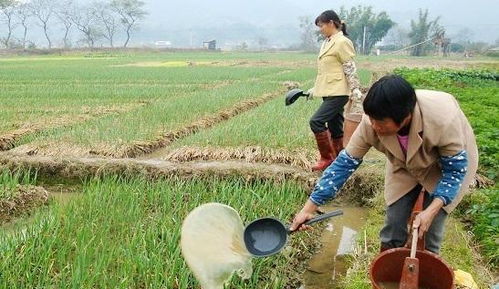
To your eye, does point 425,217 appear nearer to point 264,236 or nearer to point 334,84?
point 264,236

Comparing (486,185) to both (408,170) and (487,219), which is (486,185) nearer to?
(487,219)

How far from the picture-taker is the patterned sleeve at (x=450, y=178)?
7.62 ft

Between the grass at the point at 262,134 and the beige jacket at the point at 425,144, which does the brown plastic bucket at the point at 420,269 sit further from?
the grass at the point at 262,134

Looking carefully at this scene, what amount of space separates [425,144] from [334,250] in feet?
5.75

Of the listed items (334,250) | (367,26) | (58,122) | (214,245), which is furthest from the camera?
(367,26)

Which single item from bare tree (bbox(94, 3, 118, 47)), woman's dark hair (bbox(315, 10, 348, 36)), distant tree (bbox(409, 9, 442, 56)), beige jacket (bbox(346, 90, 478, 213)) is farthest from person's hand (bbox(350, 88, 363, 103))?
bare tree (bbox(94, 3, 118, 47))

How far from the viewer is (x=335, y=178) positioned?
2477mm

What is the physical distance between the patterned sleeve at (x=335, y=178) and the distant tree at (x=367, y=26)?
47.5 m

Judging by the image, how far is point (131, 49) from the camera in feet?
165

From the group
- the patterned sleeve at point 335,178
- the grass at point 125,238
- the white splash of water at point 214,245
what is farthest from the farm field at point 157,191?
the patterned sleeve at point 335,178

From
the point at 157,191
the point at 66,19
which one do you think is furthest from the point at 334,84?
the point at 66,19

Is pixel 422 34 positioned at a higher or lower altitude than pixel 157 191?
higher

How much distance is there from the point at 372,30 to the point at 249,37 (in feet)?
456

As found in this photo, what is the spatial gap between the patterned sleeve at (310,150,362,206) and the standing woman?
7.55 ft
